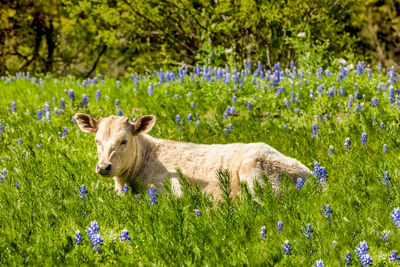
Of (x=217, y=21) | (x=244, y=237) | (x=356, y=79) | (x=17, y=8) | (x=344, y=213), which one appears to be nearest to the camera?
(x=244, y=237)

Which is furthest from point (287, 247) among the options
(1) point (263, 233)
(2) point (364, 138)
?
(2) point (364, 138)

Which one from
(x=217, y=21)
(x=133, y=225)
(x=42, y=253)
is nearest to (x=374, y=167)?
(x=133, y=225)

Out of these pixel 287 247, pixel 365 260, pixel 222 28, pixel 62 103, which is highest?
pixel 222 28

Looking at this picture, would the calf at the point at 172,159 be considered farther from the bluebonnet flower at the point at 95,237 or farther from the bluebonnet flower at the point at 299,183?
the bluebonnet flower at the point at 95,237

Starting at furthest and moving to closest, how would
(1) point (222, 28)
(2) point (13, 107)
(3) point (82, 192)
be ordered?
(1) point (222, 28)
(2) point (13, 107)
(3) point (82, 192)

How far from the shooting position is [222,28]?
14484 mm

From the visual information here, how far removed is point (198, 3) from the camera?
15969 mm

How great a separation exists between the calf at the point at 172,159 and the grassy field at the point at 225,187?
41 centimetres

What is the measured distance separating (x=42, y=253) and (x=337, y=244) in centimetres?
229

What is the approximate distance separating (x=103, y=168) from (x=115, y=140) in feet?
1.92

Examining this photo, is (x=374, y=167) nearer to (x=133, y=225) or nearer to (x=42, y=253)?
(x=133, y=225)

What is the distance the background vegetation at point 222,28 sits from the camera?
14.3 m

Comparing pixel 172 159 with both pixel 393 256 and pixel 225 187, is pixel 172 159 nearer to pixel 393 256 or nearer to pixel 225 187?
pixel 225 187

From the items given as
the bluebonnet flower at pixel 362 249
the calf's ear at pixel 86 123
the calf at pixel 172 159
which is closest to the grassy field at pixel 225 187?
the bluebonnet flower at pixel 362 249
